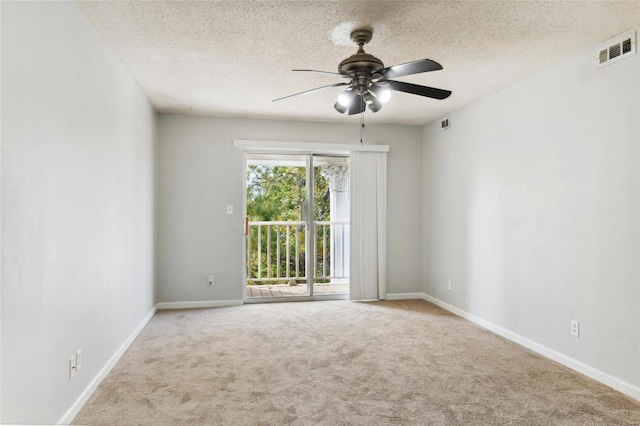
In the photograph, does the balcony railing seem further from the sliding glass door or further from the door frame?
the door frame

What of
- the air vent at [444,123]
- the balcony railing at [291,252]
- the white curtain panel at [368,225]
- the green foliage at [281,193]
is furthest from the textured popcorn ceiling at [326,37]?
the balcony railing at [291,252]

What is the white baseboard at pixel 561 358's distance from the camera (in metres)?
2.51

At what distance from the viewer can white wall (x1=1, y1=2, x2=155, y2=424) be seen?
63.4 inches

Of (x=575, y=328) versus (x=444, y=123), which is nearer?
(x=575, y=328)

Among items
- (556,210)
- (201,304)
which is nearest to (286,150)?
(201,304)

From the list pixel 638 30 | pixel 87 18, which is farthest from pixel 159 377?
pixel 638 30

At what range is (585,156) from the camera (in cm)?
284

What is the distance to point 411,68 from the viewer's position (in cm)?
233

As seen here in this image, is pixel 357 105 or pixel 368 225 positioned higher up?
pixel 357 105

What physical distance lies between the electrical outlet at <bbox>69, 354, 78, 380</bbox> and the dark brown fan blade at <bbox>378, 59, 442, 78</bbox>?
236 cm

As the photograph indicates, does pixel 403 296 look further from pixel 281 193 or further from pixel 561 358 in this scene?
pixel 561 358

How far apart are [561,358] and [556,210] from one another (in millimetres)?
1100

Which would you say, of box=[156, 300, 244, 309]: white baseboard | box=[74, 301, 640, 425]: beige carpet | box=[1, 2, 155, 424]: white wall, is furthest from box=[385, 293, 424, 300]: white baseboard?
box=[1, 2, 155, 424]: white wall

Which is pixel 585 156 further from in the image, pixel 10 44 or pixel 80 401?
pixel 80 401
